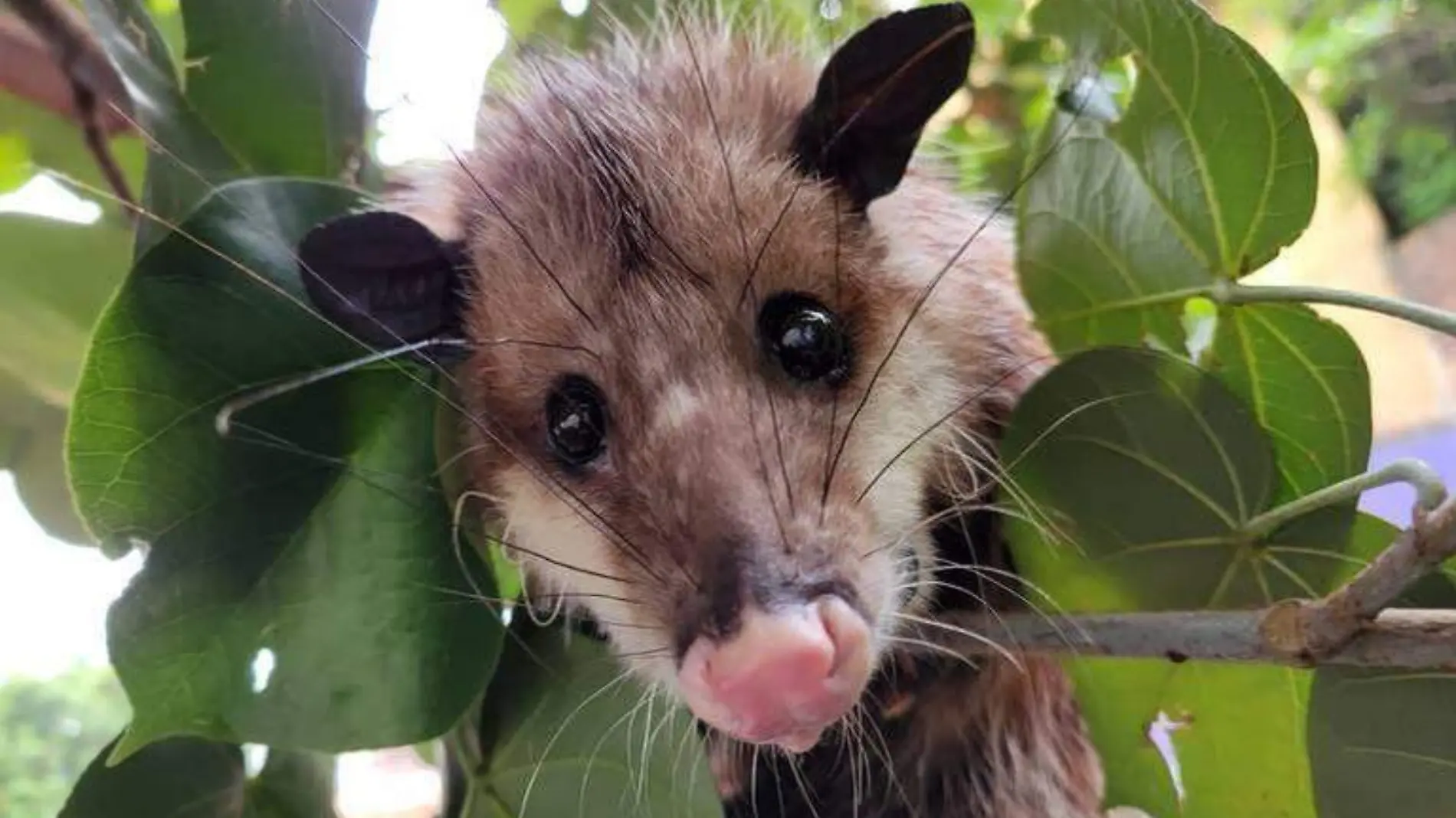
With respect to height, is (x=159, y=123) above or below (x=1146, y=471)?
above

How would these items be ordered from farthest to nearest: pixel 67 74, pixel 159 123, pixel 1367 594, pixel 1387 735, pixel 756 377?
pixel 67 74
pixel 159 123
pixel 756 377
pixel 1387 735
pixel 1367 594

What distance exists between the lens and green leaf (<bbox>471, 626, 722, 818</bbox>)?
95 cm

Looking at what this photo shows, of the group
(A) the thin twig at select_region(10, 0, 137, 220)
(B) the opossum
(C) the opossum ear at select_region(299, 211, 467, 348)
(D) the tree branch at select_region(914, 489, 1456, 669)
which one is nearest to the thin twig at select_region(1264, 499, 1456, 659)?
(D) the tree branch at select_region(914, 489, 1456, 669)

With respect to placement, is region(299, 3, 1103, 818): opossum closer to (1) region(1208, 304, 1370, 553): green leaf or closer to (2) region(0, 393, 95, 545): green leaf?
(1) region(1208, 304, 1370, 553): green leaf

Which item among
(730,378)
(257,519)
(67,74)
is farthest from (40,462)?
(730,378)

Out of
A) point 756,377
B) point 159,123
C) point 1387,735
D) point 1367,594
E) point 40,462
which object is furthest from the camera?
point 40,462

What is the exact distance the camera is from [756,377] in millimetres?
921

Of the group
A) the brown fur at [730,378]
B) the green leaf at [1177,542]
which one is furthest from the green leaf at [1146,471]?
the brown fur at [730,378]

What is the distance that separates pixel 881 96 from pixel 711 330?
7.0 inches

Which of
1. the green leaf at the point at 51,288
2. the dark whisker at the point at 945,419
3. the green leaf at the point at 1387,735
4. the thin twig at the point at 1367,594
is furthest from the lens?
the green leaf at the point at 51,288

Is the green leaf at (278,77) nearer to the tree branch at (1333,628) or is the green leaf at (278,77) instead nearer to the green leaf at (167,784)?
the green leaf at (167,784)

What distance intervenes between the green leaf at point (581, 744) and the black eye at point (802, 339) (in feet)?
0.75

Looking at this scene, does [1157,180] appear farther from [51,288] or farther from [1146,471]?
[51,288]

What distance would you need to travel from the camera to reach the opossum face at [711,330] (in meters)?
0.82
